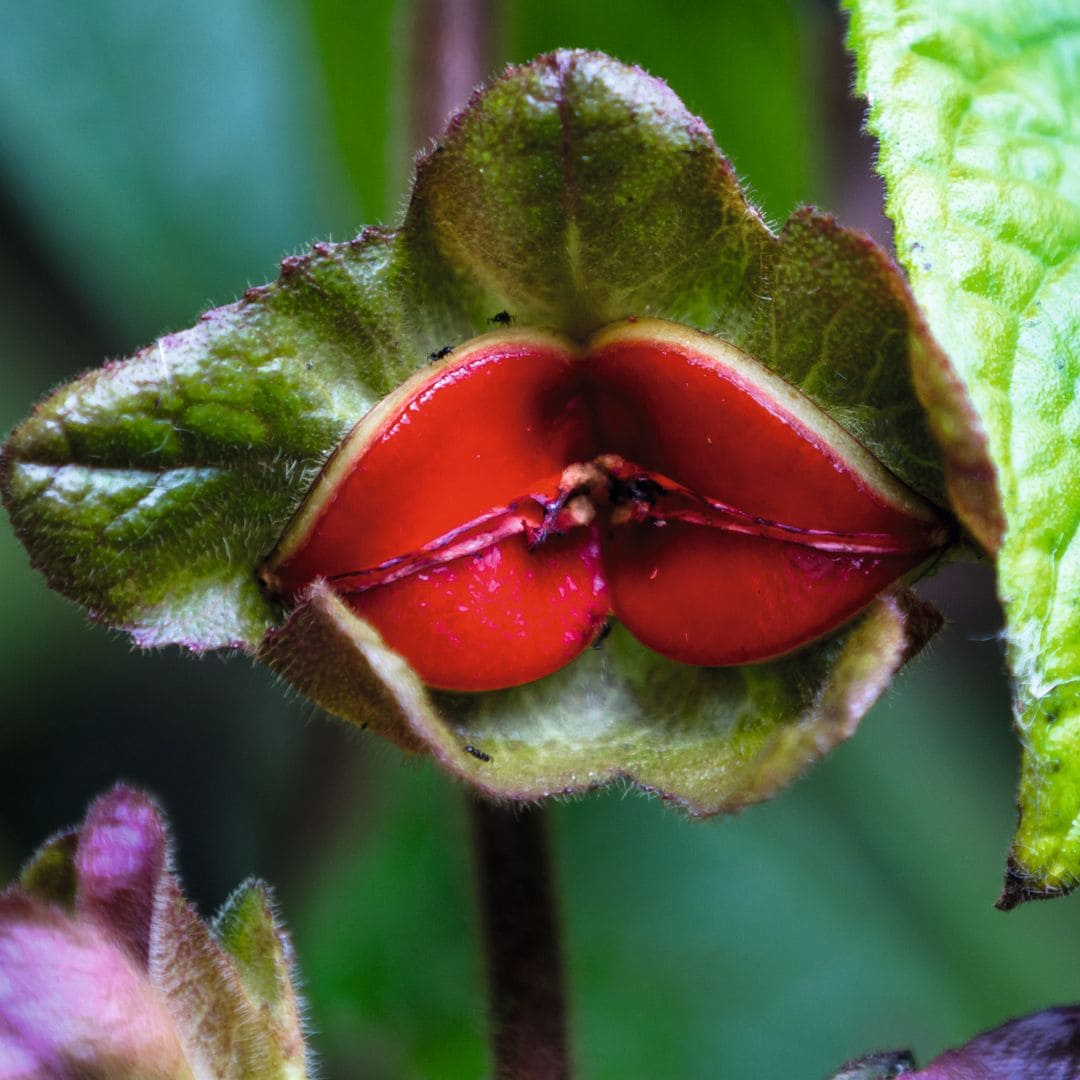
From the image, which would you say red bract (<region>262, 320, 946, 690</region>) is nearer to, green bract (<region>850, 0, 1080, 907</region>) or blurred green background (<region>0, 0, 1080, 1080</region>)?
green bract (<region>850, 0, 1080, 907</region>)

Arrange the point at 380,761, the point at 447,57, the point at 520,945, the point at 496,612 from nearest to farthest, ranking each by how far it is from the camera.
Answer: the point at 496,612
the point at 520,945
the point at 447,57
the point at 380,761

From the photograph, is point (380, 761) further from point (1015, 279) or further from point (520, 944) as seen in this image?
point (1015, 279)

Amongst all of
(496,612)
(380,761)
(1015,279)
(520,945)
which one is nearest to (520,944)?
(520,945)

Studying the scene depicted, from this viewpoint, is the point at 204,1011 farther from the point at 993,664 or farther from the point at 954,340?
the point at 993,664

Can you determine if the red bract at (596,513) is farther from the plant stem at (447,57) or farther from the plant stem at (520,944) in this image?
the plant stem at (447,57)

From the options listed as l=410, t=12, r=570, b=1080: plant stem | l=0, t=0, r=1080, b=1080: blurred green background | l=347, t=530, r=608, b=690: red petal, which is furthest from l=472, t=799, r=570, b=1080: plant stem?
l=0, t=0, r=1080, b=1080: blurred green background

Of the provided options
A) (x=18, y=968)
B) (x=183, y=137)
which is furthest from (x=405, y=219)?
(x=183, y=137)
